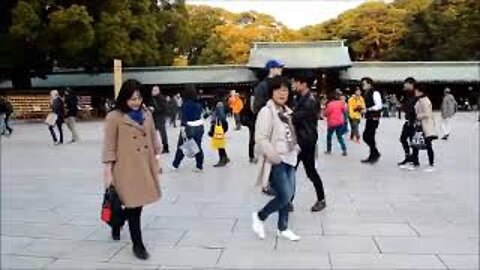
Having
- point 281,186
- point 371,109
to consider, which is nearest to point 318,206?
point 281,186

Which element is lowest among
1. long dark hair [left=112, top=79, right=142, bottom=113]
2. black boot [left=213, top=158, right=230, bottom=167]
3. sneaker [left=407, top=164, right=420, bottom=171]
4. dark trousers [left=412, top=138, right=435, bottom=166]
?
black boot [left=213, top=158, right=230, bottom=167]

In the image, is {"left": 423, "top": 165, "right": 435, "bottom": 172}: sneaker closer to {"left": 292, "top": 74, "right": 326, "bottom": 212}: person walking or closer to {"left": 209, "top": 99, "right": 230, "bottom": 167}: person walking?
{"left": 209, "top": 99, "right": 230, "bottom": 167}: person walking

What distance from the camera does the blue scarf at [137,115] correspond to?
5.42m

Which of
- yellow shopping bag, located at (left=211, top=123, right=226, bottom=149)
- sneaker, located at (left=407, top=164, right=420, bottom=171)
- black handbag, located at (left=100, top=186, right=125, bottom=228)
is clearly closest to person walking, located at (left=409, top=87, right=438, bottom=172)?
sneaker, located at (left=407, top=164, right=420, bottom=171)

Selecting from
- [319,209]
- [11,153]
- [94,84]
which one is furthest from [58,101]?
[94,84]

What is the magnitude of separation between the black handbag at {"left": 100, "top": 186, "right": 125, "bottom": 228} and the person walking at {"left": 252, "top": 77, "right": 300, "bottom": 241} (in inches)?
49.6

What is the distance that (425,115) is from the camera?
10727 millimetres

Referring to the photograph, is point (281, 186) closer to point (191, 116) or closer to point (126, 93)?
point (126, 93)

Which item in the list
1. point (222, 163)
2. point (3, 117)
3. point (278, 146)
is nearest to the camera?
point (278, 146)

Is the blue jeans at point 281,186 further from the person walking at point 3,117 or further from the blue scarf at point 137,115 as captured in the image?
the person walking at point 3,117

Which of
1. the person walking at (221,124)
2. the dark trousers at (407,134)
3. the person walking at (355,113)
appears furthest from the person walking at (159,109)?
the person walking at (355,113)

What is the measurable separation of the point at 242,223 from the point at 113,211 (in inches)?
58.2

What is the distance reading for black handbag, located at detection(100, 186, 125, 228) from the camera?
5773mm

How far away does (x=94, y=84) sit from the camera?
39812mm
